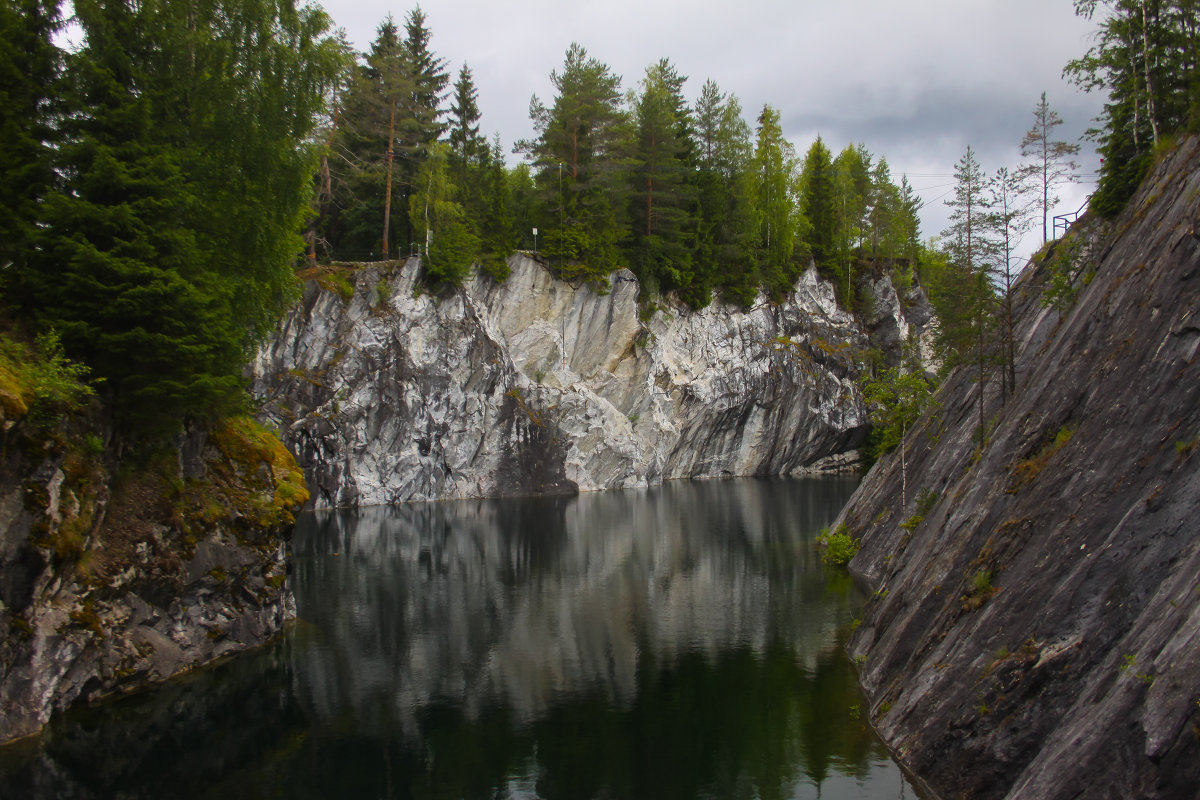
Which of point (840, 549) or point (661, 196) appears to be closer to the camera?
point (840, 549)

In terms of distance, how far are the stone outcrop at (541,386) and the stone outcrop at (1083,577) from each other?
Result: 39.8 m

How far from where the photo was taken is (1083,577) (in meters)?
11.1

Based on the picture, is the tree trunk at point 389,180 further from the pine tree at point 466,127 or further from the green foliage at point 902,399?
the green foliage at point 902,399

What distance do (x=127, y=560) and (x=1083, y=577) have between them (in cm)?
1985

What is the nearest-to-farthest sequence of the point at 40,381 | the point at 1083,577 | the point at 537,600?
the point at 1083,577
the point at 40,381
the point at 537,600

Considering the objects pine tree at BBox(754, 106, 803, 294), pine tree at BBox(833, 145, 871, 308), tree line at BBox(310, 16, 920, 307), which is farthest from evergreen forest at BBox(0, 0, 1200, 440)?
pine tree at BBox(833, 145, 871, 308)

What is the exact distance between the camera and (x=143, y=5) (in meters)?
20.7

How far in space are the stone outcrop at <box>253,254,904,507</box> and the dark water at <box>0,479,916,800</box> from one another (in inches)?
738

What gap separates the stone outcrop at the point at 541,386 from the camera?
5100 cm

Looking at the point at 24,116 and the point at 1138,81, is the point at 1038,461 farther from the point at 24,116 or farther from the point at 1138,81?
the point at 24,116

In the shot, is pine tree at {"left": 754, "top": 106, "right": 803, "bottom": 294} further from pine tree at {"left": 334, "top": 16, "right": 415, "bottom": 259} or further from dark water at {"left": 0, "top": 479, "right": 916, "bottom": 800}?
dark water at {"left": 0, "top": 479, "right": 916, "bottom": 800}

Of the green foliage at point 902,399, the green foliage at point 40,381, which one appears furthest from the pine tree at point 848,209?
the green foliage at point 40,381

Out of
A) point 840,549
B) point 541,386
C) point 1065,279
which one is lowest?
point 840,549

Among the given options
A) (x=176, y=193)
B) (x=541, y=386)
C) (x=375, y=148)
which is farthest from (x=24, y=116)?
(x=541, y=386)
